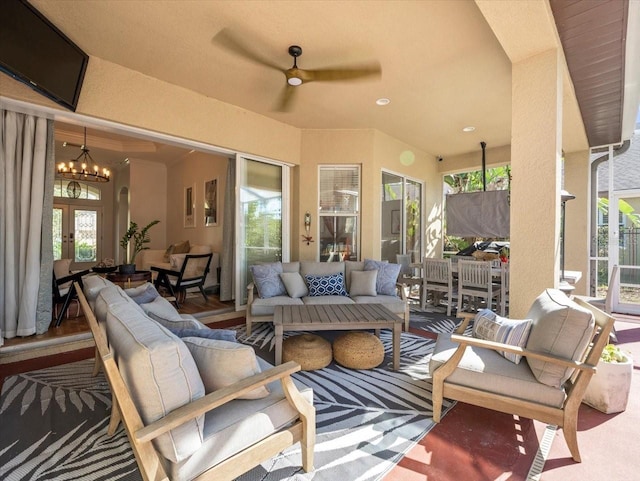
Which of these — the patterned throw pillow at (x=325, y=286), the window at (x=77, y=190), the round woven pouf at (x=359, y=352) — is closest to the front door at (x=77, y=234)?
the window at (x=77, y=190)

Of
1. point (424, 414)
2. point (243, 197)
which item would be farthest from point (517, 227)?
point (243, 197)

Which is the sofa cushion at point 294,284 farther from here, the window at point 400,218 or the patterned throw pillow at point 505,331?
the patterned throw pillow at point 505,331

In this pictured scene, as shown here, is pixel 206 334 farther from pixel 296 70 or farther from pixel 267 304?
pixel 296 70

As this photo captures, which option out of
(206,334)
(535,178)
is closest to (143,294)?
(206,334)

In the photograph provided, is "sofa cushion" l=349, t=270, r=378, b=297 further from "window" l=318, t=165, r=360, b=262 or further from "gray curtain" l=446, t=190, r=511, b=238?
"gray curtain" l=446, t=190, r=511, b=238

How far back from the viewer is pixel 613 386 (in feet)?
7.13

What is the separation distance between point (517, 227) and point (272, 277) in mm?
2847

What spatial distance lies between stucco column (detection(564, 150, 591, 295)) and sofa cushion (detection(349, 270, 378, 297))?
12.4 feet

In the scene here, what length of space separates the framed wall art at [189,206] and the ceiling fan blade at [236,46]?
452cm

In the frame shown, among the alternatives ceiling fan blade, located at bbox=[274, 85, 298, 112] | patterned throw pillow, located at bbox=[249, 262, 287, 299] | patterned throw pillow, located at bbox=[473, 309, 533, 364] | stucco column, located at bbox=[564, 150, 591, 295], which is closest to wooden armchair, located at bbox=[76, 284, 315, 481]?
patterned throw pillow, located at bbox=[473, 309, 533, 364]

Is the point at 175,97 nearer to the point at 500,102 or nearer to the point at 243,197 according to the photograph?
the point at 243,197

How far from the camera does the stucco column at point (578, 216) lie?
5.16 metres

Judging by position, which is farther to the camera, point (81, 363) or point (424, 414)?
point (81, 363)

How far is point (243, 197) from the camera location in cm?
477
